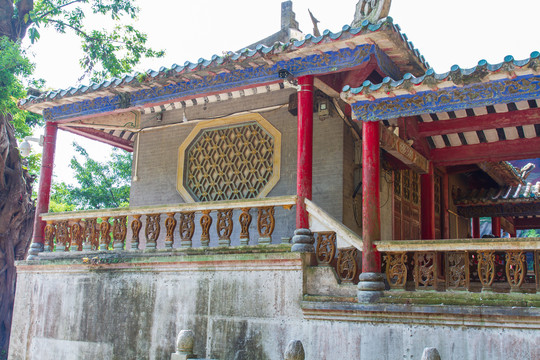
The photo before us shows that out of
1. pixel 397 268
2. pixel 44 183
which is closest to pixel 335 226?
pixel 397 268

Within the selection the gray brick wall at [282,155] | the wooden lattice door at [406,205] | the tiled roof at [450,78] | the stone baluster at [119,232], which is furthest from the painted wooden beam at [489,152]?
the stone baluster at [119,232]

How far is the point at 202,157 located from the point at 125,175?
42.9ft

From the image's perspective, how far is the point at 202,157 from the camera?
1070cm


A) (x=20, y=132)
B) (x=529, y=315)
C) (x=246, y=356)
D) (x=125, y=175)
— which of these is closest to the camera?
(x=529, y=315)

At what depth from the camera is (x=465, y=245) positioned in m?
A: 6.48

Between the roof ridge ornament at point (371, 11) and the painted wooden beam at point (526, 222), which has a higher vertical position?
the roof ridge ornament at point (371, 11)

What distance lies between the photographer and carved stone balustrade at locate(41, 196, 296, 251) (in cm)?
804

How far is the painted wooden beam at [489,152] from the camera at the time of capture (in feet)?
31.6

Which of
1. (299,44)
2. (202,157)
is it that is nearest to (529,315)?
(299,44)

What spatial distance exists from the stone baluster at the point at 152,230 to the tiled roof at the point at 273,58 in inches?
83.1

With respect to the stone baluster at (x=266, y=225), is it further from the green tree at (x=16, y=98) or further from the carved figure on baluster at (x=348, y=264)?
the green tree at (x=16, y=98)

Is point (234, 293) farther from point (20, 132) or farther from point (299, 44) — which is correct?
point (20, 132)

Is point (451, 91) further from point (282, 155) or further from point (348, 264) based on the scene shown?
point (282, 155)

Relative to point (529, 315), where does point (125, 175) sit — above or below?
above
